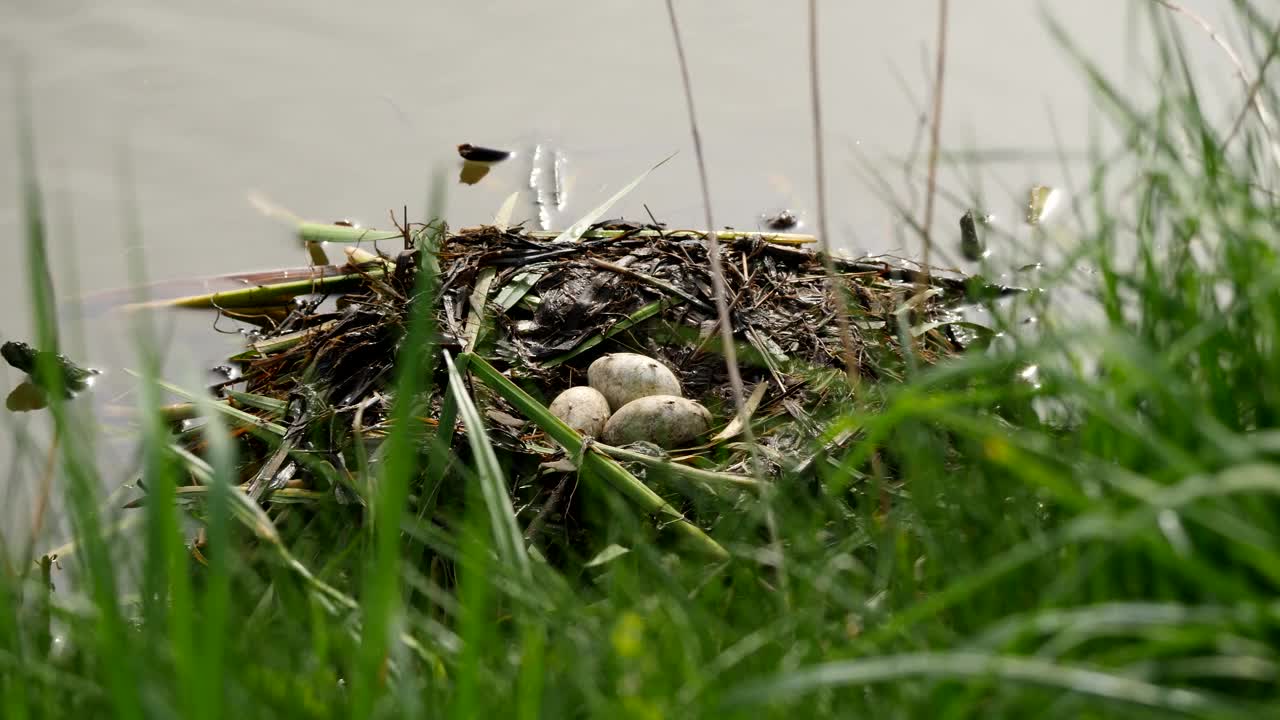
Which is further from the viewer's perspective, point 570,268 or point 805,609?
point 570,268

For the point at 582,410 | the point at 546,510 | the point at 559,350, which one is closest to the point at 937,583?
the point at 546,510

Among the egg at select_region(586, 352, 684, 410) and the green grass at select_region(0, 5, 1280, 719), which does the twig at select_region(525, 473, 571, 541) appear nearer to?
the egg at select_region(586, 352, 684, 410)

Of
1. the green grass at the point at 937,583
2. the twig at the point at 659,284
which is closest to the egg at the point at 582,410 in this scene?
the twig at the point at 659,284

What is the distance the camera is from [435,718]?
122 centimetres

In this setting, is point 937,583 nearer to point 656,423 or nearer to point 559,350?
point 656,423

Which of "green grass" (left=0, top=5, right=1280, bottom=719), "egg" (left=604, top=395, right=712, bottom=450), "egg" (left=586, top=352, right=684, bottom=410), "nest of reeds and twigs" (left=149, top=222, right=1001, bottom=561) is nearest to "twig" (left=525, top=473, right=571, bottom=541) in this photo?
"nest of reeds and twigs" (left=149, top=222, right=1001, bottom=561)

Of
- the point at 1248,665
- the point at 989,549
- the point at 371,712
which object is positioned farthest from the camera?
the point at 989,549

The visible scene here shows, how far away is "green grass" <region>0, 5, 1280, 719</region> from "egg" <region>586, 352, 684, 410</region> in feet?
3.23

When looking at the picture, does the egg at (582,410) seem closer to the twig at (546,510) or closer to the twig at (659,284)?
the twig at (546,510)

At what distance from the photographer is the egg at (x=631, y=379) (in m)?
2.81

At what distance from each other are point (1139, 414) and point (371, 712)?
952mm

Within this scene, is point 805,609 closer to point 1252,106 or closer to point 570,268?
point 1252,106

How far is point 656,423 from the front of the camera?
265 cm

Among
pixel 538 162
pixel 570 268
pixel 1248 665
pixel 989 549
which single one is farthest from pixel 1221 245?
pixel 538 162
